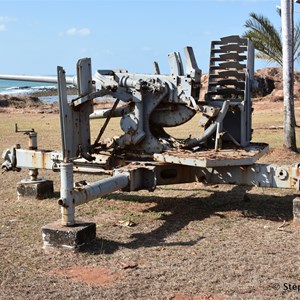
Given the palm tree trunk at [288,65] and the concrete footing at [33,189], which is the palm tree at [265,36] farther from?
the concrete footing at [33,189]

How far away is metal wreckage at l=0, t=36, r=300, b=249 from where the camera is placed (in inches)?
246

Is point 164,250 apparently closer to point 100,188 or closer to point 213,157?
point 100,188

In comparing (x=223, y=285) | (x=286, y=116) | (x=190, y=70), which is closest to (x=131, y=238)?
(x=223, y=285)

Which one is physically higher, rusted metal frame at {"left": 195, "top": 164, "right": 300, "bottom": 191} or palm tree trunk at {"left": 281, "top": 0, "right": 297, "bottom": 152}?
palm tree trunk at {"left": 281, "top": 0, "right": 297, "bottom": 152}

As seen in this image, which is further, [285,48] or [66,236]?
[285,48]

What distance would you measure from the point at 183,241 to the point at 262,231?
908 millimetres

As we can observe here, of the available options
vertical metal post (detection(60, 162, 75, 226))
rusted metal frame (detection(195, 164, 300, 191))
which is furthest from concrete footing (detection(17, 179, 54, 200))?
vertical metal post (detection(60, 162, 75, 226))

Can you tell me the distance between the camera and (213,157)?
618 cm

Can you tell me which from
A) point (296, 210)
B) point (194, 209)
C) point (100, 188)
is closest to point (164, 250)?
point (100, 188)

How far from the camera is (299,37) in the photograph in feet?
63.6

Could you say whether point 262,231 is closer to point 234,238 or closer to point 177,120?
point 234,238

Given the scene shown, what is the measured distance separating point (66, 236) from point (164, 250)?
0.90 meters

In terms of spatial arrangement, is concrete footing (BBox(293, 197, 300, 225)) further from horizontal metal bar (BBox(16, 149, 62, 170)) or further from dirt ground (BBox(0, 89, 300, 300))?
horizontal metal bar (BBox(16, 149, 62, 170))

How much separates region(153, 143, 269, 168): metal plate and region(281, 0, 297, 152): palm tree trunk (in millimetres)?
5800
